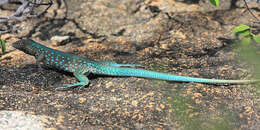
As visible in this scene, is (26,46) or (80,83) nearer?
(80,83)

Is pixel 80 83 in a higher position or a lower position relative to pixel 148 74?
lower

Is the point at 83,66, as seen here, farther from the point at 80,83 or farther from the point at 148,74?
the point at 148,74

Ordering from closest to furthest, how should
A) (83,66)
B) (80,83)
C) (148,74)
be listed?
(148,74)
(80,83)
(83,66)

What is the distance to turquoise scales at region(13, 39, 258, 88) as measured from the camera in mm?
4207

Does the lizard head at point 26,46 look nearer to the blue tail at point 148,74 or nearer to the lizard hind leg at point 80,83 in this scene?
the lizard hind leg at point 80,83

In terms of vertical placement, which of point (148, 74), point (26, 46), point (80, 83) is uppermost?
point (26, 46)

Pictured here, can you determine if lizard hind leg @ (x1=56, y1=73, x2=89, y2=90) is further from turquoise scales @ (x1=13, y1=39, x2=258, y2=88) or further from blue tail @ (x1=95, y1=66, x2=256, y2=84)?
blue tail @ (x1=95, y1=66, x2=256, y2=84)

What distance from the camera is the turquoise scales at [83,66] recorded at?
421cm

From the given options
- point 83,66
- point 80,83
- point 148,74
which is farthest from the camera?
point 83,66

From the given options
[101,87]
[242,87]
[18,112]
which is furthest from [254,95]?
[18,112]

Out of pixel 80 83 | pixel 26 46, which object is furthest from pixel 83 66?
pixel 26 46

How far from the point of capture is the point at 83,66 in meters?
4.64

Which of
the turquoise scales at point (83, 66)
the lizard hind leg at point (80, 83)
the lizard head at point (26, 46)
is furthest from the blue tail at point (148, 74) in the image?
the lizard head at point (26, 46)

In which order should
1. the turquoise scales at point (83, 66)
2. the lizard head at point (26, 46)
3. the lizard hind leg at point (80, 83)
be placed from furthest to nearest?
the lizard head at point (26, 46), the lizard hind leg at point (80, 83), the turquoise scales at point (83, 66)
